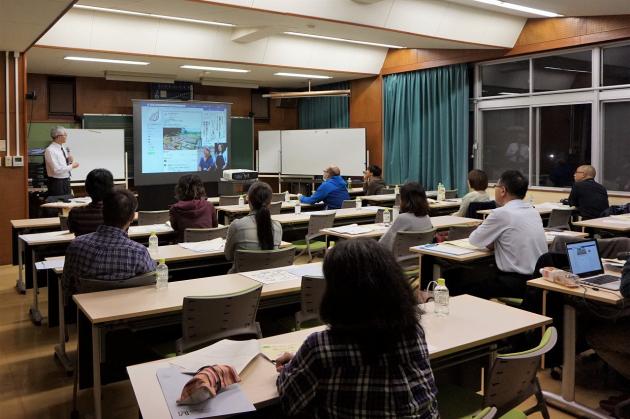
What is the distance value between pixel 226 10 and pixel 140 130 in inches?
174

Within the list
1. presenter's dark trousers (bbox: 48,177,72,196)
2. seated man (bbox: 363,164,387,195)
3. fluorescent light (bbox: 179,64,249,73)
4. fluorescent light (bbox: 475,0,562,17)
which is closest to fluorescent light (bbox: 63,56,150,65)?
fluorescent light (bbox: 179,64,249,73)

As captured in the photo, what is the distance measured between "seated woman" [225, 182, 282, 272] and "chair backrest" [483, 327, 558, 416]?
2.12 meters

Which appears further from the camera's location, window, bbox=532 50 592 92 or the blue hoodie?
window, bbox=532 50 592 92

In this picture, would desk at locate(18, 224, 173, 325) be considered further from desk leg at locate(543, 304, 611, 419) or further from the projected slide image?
the projected slide image

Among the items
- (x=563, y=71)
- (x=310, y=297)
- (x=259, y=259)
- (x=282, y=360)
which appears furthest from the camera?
(x=563, y=71)

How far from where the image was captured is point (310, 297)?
3.06m

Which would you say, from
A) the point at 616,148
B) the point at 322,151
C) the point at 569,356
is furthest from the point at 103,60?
the point at 569,356

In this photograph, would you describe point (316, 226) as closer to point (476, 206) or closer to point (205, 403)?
point (476, 206)

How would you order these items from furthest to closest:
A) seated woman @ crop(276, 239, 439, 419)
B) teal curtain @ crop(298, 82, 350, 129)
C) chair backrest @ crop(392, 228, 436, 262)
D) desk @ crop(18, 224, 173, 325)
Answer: teal curtain @ crop(298, 82, 350, 129), desk @ crop(18, 224, 173, 325), chair backrest @ crop(392, 228, 436, 262), seated woman @ crop(276, 239, 439, 419)

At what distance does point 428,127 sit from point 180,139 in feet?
15.0

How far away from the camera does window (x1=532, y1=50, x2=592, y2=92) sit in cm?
770

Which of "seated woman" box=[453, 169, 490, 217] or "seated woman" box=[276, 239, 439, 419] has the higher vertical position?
"seated woman" box=[453, 169, 490, 217]

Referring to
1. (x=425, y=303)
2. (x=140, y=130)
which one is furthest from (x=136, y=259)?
(x=140, y=130)

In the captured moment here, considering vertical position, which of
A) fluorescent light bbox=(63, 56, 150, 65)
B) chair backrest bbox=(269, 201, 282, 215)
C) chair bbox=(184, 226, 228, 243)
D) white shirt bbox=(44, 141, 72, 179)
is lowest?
chair bbox=(184, 226, 228, 243)
